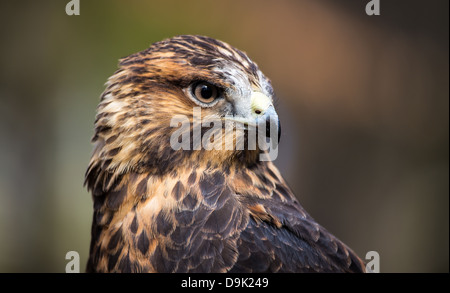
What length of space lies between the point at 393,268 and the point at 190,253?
10.2 feet

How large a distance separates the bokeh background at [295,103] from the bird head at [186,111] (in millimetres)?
1473

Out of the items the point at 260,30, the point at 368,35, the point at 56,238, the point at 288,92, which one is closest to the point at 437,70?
the point at 368,35

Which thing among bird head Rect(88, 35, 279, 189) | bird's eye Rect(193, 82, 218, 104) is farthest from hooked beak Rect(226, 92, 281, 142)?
bird's eye Rect(193, 82, 218, 104)

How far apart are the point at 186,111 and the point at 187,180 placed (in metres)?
0.26

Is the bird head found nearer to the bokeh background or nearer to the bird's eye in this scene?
the bird's eye

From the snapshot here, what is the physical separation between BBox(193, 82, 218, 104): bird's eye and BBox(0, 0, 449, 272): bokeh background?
153cm

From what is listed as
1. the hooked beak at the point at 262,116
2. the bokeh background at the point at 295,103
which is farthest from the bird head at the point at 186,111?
the bokeh background at the point at 295,103

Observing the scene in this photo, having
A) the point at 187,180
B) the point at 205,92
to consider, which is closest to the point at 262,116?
the point at 205,92

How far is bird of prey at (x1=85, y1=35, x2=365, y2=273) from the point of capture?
1.55 metres

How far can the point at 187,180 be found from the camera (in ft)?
5.41

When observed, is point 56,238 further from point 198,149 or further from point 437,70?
point 437,70

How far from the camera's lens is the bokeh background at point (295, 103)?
3.22 meters

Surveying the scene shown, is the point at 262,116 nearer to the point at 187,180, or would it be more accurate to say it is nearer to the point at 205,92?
the point at 205,92

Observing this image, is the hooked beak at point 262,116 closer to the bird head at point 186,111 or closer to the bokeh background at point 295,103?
the bird head at point 186,111
